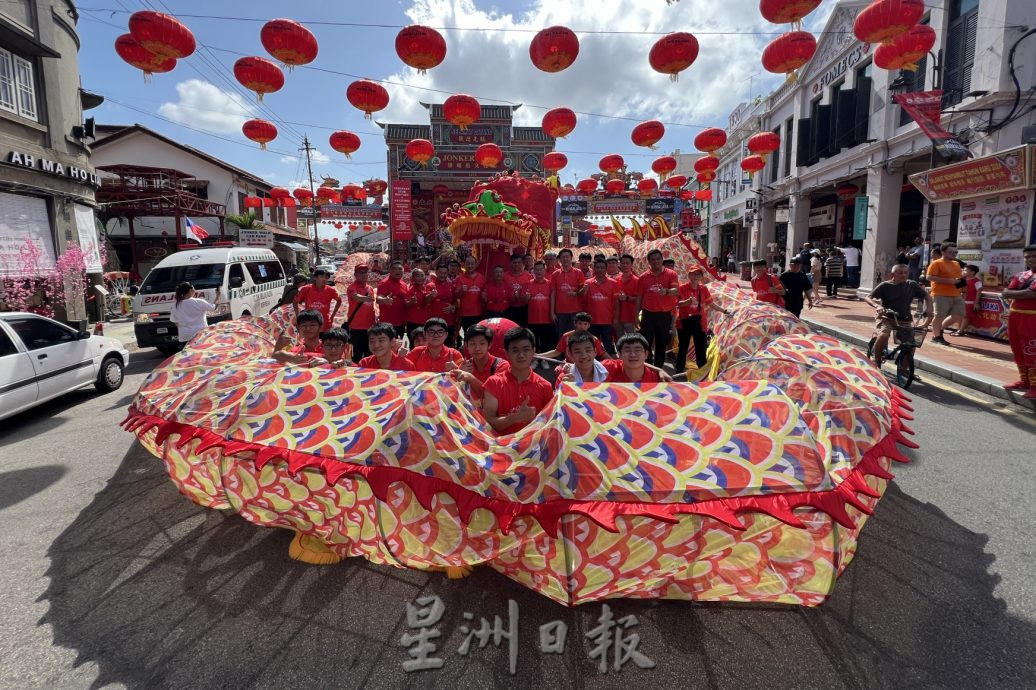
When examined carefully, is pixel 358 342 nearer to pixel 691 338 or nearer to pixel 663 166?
pixel 691 338

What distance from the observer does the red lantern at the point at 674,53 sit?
23.3ft

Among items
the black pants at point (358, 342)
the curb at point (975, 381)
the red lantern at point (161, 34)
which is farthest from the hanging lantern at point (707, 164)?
the red lantern at point (161, 34)

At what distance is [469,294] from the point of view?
6.93 metres

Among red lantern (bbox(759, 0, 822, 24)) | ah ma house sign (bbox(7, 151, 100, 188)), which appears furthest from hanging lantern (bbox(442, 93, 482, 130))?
ah ma house sign (bbox(7, 151, 100, 188))

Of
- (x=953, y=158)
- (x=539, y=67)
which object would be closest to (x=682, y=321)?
(x=539, y=67)

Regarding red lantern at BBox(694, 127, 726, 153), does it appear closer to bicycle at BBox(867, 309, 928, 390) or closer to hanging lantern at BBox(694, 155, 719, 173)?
hanging lantern at BBox(694, 155, 719, 173)

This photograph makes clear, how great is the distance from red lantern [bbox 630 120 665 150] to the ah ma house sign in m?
14.1

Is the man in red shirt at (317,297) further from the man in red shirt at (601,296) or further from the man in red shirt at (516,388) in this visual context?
the man in red shirt at (516,388)

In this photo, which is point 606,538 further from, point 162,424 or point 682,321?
point 682,321

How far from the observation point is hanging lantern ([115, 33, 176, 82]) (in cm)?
632

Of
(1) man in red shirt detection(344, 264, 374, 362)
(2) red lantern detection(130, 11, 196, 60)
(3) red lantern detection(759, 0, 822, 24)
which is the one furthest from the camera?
(1) man in red shirt detection(344, 264, 374, 362)

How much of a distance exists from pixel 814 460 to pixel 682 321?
472 cm

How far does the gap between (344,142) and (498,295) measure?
8.82 metres

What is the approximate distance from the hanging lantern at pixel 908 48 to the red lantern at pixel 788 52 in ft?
3.89
